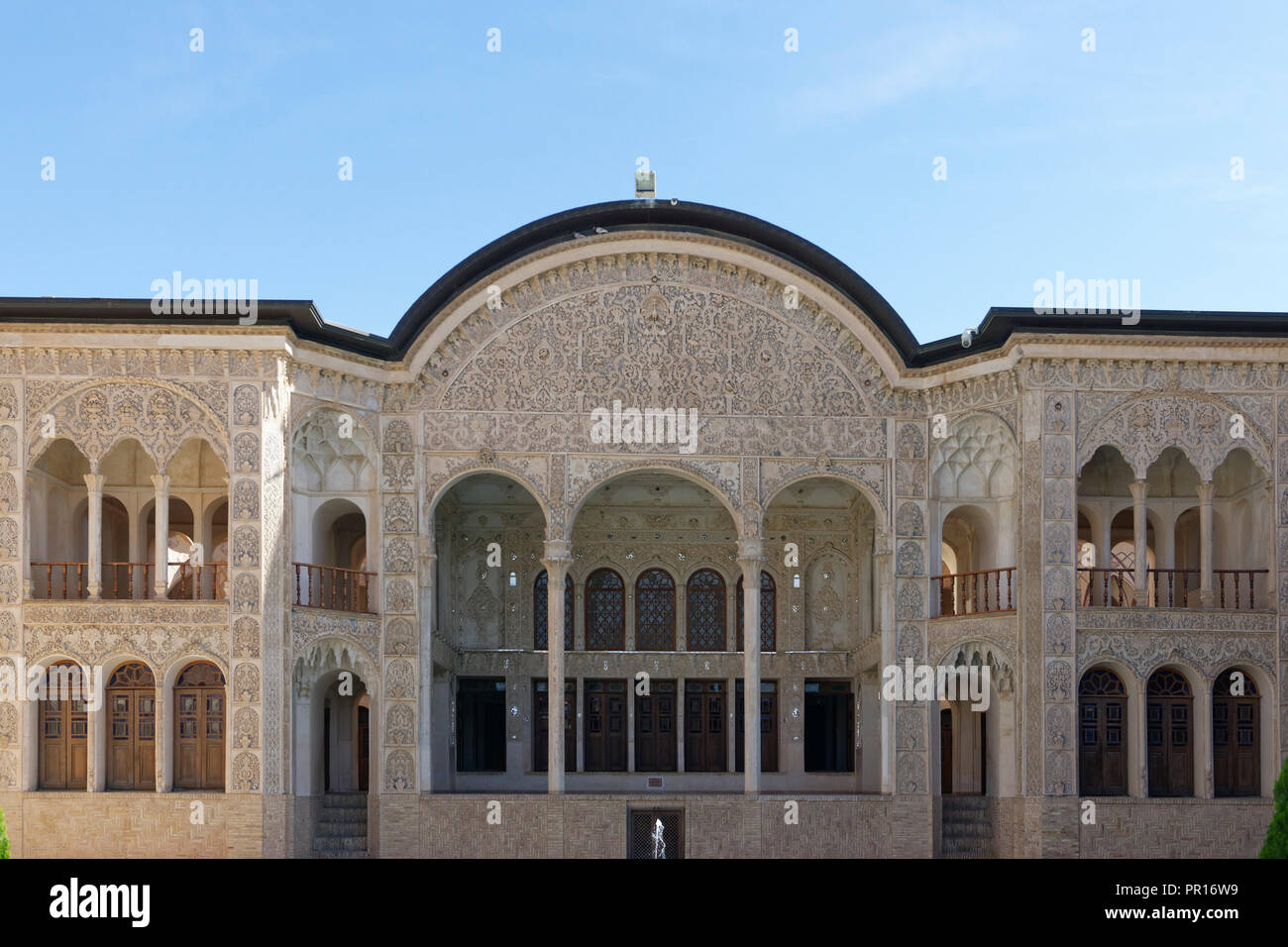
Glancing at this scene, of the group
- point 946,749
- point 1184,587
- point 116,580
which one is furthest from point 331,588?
point 1184,587

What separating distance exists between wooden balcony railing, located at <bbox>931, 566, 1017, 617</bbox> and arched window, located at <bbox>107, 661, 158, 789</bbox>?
41.7 feet

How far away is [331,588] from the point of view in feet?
86.6

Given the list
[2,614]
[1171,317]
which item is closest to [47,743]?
[2,614]

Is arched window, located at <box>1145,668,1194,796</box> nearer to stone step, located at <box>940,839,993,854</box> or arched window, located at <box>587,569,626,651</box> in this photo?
stone step, located at <box>940,839,993,854</box>

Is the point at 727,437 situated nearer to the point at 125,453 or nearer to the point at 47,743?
the point at 125,453

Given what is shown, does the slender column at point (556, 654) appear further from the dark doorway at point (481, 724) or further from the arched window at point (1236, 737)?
the arched window at point (1236, 737)

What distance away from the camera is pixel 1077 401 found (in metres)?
25.5

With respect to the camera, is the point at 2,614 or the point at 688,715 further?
the point at 688,715

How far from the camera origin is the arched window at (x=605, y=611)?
101ft

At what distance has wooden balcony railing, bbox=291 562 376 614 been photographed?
25.8 meters

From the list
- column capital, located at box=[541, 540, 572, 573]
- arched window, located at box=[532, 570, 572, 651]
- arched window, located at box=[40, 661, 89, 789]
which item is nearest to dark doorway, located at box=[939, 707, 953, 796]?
arched window, located at box=[532, 570, 572, 651]

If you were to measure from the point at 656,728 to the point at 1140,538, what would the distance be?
9.87 metres

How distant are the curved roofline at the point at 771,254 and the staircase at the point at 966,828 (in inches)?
290
